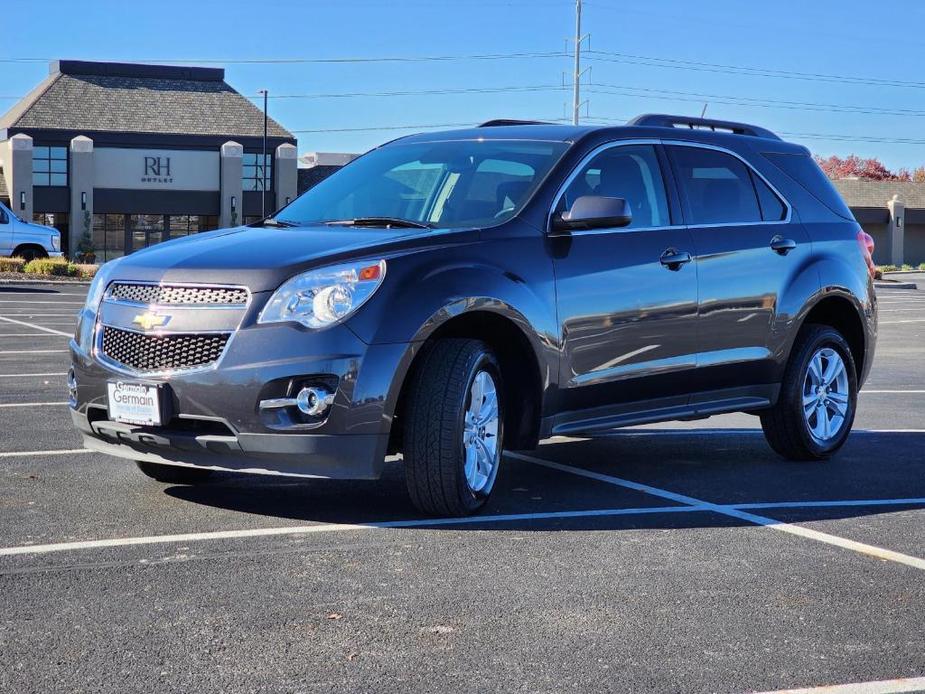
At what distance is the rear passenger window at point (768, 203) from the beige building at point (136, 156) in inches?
2230

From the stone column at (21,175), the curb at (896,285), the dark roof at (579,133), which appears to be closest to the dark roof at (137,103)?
the stone column at (21,175)

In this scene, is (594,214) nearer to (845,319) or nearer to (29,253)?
(845,319)

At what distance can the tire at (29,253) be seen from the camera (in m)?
36.8

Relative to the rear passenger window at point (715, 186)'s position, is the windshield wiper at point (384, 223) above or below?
below

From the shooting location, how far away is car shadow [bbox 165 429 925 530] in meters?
6.50

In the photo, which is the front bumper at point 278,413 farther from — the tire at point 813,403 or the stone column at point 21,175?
the stone column at point 21,175

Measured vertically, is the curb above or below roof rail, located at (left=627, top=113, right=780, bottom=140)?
below

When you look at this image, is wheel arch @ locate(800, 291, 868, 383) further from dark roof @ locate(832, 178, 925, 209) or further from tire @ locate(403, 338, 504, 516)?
dark roof @ locate(832, 178, 925, 209)

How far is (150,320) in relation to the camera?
6.14m

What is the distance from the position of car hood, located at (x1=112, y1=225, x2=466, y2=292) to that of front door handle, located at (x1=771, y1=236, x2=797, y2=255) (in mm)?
2602

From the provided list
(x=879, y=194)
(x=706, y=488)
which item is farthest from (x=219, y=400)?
(x=879, y=194)

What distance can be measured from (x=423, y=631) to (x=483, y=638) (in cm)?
21

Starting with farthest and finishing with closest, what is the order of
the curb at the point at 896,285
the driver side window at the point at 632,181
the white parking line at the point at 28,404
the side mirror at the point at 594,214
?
the curb at the point at 896,285
the white parking line at the point at 28,404
the driver side window at the point at 632,181
the side mirror at the point at 594,214

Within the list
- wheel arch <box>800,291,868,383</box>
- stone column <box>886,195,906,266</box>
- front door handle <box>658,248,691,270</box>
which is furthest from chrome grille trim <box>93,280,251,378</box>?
stone column <box>886,195,906,266</box>
